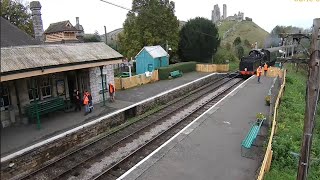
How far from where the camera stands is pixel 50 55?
1483cm

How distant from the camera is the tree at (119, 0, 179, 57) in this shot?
36.8 meters

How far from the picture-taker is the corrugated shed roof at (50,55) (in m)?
12.3

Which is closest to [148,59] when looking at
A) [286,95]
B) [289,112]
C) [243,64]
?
[243,64]

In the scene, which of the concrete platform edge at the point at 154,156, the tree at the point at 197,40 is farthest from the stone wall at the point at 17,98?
the tree at the point at 197,40

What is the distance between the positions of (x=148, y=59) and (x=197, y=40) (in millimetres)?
10157

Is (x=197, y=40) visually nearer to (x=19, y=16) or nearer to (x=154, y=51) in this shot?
(x=154, y=51)

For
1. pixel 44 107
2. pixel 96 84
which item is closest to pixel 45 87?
pixel 44 107

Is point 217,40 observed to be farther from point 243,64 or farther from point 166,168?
point 166,168

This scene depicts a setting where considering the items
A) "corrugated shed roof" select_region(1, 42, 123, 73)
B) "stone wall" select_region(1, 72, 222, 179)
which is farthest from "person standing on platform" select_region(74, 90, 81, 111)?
"corrugated shed roof" select_region(1, 42, 123, 73)

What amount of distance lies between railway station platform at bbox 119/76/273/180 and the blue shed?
15.2 meters

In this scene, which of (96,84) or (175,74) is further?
(175,74)

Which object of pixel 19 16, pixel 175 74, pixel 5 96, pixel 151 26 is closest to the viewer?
pixel 5 96

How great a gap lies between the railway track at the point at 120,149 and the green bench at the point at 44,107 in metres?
3.34

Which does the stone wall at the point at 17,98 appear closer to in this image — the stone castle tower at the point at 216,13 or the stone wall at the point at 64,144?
the stone wall at the point at 64,144
